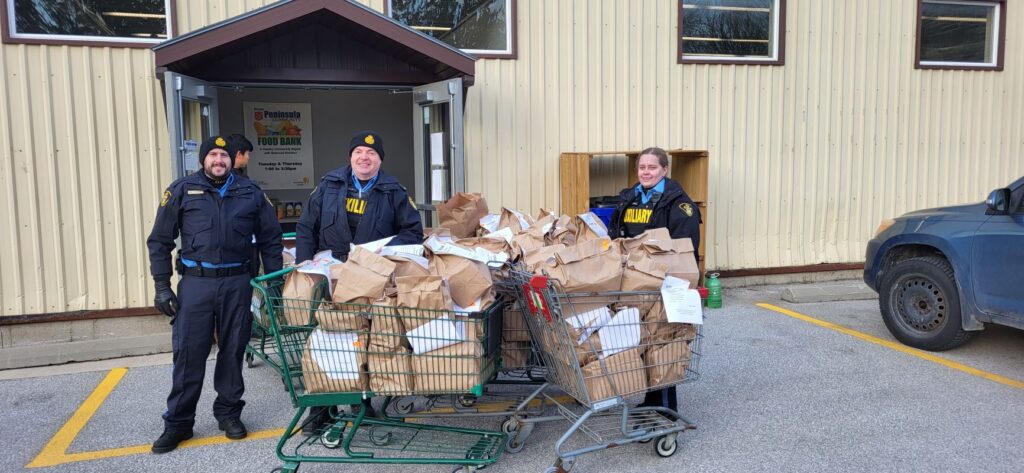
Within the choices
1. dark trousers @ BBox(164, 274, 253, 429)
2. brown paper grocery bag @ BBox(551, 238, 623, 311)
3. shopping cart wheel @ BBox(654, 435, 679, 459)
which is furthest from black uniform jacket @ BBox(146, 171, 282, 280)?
shopping cart wheel @ BBox(654, 435, 679, 459)

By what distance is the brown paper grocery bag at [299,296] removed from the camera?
3.68 meters

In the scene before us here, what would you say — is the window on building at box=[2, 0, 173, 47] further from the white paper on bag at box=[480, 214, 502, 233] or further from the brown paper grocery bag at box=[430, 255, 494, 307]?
the brown paper grocery bag at box=[430, 255, 494, 307]

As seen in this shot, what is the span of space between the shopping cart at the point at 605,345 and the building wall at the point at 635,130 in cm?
417

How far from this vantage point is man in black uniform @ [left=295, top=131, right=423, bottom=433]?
4.71 m

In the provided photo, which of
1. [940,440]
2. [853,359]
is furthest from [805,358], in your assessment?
[940,440]

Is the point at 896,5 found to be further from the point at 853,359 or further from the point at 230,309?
the point at 230,309

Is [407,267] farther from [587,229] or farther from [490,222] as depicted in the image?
[490,222]

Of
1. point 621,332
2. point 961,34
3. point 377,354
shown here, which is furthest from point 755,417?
point 961,34

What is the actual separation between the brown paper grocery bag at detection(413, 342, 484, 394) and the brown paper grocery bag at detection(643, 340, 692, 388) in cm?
95

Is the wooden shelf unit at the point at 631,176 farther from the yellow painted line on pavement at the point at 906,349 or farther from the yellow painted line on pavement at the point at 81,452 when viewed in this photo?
the yellow painted line on pavement at the point at 81,452

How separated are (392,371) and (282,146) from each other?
750 cm

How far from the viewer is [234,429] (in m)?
4.45

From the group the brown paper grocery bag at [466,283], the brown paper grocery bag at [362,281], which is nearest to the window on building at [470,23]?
the brown paper grocery bag at [466,283]

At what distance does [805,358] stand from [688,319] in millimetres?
2869
